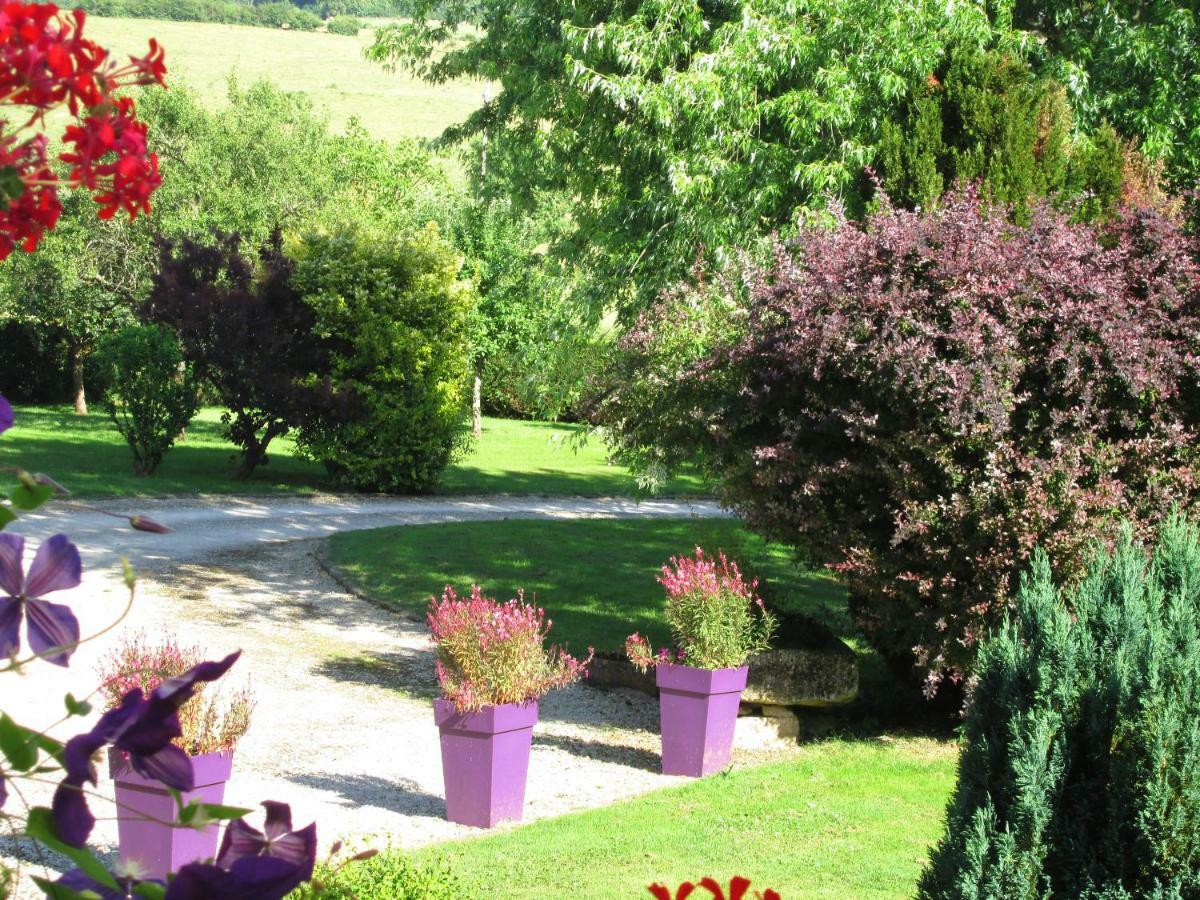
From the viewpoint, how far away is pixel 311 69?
90.1 m

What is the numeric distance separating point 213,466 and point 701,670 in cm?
1626

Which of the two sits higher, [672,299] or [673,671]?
[672,299]

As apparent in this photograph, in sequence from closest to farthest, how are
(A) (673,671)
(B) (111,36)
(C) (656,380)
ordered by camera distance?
(A) (673,671) → (C) (656,380) → (B) (111,36)

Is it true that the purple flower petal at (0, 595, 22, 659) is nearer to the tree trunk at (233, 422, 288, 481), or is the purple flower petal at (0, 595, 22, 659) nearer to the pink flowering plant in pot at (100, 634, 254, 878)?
the pink flowering plant in pot at (100, 634, 254, 878)

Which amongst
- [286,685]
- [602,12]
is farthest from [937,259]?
[602,12]

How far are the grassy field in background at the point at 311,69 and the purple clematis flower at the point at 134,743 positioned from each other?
7730 centimetres

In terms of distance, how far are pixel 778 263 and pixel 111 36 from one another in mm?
85477

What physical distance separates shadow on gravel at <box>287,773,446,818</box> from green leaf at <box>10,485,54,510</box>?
5925mm

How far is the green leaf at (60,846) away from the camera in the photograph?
935mm

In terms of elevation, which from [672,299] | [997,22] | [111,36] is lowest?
[672,299]

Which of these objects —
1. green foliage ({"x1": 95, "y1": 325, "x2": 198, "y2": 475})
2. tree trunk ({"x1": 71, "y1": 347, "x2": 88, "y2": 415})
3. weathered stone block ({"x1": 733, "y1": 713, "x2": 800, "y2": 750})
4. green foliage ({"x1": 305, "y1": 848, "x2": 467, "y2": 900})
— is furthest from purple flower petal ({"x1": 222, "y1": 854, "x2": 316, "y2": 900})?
tree trunk ({"x1": 71, "y1": 347, "x2": 88, "y2": 415})

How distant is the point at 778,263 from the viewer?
27.8 feet

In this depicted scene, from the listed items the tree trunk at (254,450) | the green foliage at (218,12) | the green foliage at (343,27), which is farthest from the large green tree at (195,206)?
the green foliage at (343,27)

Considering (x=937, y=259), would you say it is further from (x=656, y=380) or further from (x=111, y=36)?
(x=111, y=36)
